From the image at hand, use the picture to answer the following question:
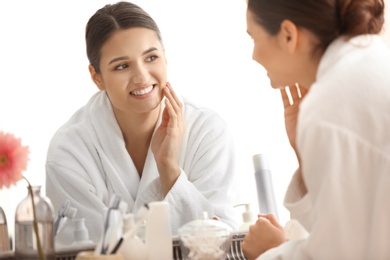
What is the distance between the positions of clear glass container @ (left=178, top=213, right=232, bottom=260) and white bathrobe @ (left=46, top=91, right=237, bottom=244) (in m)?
0.10

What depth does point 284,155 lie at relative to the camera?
60.7 inches

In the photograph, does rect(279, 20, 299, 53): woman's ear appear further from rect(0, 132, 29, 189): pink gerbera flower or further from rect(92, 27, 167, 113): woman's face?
rect(0, 132, 29, 189): pink gerbera flower

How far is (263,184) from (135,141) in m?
0.33

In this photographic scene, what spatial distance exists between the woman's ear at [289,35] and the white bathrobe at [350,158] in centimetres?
12

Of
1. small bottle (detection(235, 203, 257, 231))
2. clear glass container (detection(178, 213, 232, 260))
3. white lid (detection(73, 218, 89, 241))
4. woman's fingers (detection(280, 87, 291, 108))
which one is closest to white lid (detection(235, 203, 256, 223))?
small bottle (detection(235, 203, 257, 231))

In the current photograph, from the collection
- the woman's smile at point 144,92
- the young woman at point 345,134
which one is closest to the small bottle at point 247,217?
the woman's smile at point 144,92

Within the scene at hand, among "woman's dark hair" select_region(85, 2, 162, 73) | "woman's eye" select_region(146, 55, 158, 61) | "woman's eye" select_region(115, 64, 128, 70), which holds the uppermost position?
"woman's dark hair" select_region(85, 2, 162, 73)

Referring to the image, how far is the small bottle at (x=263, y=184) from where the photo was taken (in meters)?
1.50

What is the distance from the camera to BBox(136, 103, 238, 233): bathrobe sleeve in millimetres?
1458

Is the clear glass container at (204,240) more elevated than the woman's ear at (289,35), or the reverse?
the woman's ear at (289,35)

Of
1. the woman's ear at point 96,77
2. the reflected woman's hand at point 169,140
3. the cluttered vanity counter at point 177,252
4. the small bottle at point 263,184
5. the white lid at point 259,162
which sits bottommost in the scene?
the cluttered vanity counter at point 177,252

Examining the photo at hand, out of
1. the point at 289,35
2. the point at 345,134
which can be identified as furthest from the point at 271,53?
the point at 345,134

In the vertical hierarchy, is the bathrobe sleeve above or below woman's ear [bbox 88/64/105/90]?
below

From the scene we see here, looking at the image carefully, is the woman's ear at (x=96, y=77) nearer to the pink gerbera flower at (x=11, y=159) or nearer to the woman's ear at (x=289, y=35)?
the pink gerbera flower at (x=11, y=159)
